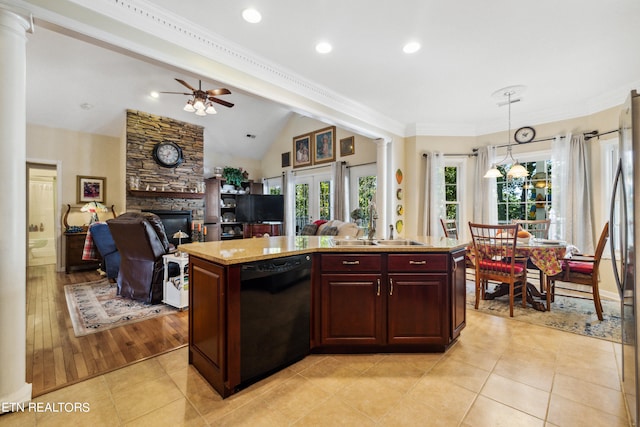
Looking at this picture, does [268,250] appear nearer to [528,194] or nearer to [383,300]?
[383,300]

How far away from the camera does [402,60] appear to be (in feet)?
10.4

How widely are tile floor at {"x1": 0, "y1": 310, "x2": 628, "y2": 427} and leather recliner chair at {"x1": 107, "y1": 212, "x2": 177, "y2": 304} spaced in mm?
1569

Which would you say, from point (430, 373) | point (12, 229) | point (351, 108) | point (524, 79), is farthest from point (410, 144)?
point (12, 229)

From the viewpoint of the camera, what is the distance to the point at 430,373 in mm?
2068

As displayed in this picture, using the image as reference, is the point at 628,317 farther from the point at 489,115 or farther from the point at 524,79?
the point at 489,115

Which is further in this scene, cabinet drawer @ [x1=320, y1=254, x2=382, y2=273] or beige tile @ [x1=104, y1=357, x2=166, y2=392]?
cabinet drawer @ [x1=320, y1=254, x2=382, y2=273]

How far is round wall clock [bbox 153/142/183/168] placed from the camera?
6.14 metres

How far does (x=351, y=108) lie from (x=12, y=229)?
3.96m

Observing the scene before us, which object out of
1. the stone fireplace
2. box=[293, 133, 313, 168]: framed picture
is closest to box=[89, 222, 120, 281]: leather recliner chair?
the stone fireplace

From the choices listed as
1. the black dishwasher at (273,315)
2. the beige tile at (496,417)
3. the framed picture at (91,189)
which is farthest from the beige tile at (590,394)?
the framed picture at (91,189)

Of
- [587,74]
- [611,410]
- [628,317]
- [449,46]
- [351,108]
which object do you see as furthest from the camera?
[351,108]

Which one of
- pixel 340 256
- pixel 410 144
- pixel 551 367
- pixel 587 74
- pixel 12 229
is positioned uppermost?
pixel 587 74

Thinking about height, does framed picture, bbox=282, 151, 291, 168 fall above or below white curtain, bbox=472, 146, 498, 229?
above

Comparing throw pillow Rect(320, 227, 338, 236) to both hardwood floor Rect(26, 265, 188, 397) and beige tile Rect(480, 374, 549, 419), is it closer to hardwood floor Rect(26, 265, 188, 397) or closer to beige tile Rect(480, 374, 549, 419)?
hardwood floor Rect(26, 265, 188, 397)
